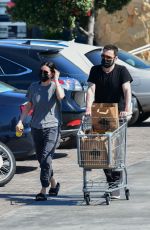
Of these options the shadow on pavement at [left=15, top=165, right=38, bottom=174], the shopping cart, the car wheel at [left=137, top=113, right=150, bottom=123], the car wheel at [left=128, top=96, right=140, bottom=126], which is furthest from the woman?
the car wheel at [left=137, top=113, right=150, bottom=123]

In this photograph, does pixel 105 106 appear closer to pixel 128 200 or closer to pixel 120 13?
pixel 128 200

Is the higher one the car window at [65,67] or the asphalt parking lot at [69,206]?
the car window at [65,67]

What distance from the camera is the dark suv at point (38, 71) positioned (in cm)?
1418

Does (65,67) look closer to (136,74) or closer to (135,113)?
(135,113)

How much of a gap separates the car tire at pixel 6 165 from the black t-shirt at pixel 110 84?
5.59 feet

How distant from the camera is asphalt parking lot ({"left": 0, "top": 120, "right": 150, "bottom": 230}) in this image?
9156mm

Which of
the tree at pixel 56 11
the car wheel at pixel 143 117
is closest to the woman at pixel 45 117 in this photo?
the car wheel at pixel 143 117

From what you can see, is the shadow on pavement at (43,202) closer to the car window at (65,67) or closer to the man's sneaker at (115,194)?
the man's sneaker at (115,194)

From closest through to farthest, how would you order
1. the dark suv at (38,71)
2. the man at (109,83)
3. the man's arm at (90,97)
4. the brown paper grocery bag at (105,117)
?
the brown paper grocery bag at (105,117), the man's arm at (90,97), the man at (109,83), the dark suv at (38,71)

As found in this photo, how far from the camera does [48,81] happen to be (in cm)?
1062

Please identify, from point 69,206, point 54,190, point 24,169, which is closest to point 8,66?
point 24,169

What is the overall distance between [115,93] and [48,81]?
816mm

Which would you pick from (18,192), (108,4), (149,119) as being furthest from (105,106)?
(108,4)

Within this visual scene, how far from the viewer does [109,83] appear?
10359 millimetres
